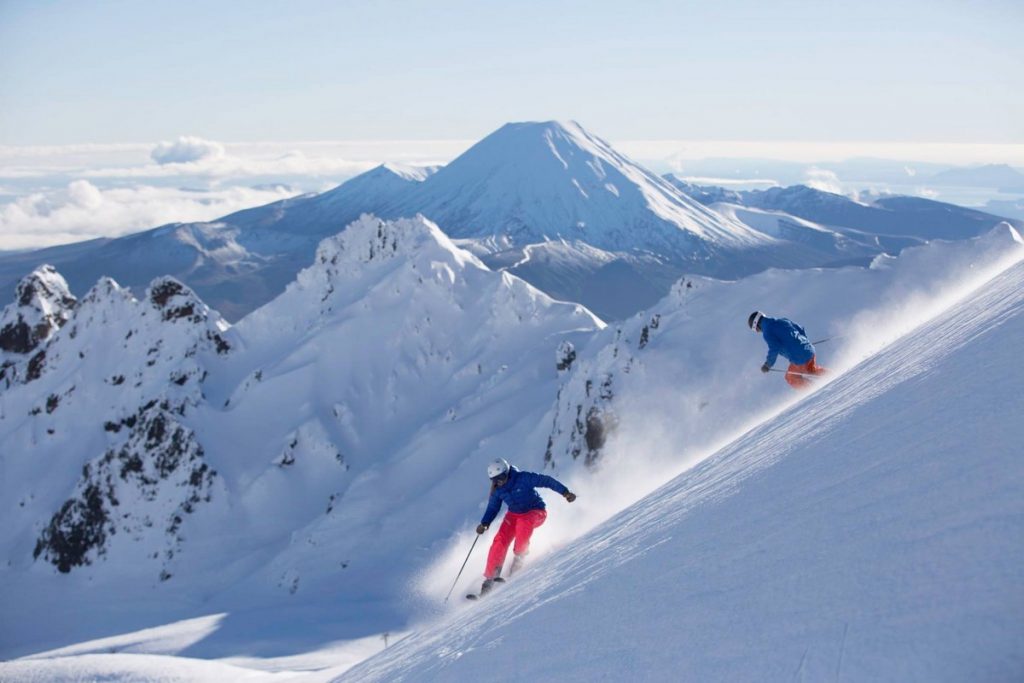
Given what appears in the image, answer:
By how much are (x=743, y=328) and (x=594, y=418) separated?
7988 mm

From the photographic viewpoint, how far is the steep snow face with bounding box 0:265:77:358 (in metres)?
79.4

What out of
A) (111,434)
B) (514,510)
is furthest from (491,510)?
(111,434)

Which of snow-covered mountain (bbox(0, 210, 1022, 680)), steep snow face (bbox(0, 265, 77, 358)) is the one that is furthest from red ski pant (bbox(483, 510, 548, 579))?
steep snow face (bbox(0, 265, 77, 358))

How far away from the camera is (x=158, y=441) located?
61.2 m

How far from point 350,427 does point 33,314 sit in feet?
134

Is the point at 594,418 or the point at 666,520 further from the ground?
the point at 666,520

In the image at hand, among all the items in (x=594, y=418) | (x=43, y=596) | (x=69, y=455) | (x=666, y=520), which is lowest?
(x=43, y=596)

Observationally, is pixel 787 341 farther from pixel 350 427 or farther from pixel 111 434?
pixel 111 434

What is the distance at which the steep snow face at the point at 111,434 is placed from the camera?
195 feet

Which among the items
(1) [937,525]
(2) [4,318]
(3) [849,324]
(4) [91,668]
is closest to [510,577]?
(1) [937,525]

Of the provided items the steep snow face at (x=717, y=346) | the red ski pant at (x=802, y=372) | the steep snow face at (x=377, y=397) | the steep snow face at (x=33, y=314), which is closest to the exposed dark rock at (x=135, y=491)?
the steep snow face at (x=377, y=397)

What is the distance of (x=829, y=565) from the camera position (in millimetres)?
5656

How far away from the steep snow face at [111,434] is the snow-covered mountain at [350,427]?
0.20 metres

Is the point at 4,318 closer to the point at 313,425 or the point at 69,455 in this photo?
the point at 69,455
